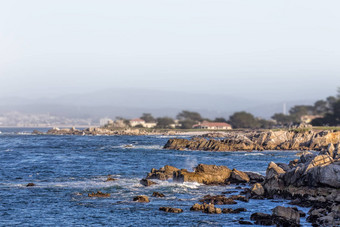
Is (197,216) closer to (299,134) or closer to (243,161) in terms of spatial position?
(243,161)

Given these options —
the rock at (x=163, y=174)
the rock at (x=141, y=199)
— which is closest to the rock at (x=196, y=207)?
the rock at (x=141, y=199)

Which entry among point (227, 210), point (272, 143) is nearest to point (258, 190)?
point (227, 210)

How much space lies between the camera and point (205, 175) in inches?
2013

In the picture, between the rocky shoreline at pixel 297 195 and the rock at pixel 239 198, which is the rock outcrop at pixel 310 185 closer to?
the rocky shoreline at pixel 297 195

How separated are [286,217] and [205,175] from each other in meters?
19.2

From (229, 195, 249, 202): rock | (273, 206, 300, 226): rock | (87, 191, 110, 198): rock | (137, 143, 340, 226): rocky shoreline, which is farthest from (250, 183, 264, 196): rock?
(87, 191, 110, 198): rock

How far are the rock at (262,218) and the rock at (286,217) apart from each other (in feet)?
1.27

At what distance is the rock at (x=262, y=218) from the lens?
3225 cm

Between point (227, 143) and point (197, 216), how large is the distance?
253 ft

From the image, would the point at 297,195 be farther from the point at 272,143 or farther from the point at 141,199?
the point at 272,143

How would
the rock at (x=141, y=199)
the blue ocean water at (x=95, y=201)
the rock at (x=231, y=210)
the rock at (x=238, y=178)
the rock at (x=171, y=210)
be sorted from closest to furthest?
the blue ocean water at (x=95, y=201)
the rock at (x=231, y=210)
the rock at (x=171, y=210)
the rock at (x=141, y=199)
the rock at (x=238, y=178)

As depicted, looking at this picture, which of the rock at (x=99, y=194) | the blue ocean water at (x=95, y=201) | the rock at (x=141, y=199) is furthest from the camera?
the rock at (x=99, y=194)

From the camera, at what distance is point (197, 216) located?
34.9 metres

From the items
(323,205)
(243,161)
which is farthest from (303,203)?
(243,161)
